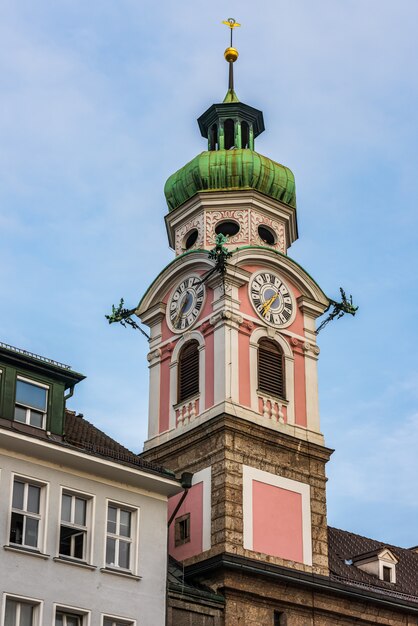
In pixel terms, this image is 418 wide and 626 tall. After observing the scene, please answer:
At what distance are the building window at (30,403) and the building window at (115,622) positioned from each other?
5.46 meters

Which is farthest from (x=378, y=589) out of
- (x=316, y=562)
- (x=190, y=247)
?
(x=190, y=247)

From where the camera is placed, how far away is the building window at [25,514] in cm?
3177

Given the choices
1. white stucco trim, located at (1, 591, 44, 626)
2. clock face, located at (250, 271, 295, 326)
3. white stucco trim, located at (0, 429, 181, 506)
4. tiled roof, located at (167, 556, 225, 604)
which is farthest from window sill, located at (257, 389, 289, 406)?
white stucco trim, located at (1, 591, 44, 626)

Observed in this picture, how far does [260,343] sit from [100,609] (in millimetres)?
16855

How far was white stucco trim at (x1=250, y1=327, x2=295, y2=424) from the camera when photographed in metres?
45.9

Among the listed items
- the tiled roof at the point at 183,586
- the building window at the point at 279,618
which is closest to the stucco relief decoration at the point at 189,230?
the tiled roof at the point at 183,586

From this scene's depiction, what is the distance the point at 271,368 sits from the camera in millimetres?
47219

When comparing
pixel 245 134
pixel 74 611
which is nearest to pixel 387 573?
pixel 74 611

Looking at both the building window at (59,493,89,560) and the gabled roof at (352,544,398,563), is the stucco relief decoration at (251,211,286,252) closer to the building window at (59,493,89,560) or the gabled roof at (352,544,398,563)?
the gabled roof at (352,544,398,563)

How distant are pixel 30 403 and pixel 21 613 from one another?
5798mm

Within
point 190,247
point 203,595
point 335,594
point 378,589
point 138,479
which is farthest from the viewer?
point 190,247

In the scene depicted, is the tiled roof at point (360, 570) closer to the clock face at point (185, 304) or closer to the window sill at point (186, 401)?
the window sill at point (186, 401)

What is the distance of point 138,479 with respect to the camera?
34.9 m

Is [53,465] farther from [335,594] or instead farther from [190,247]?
[190,247]
